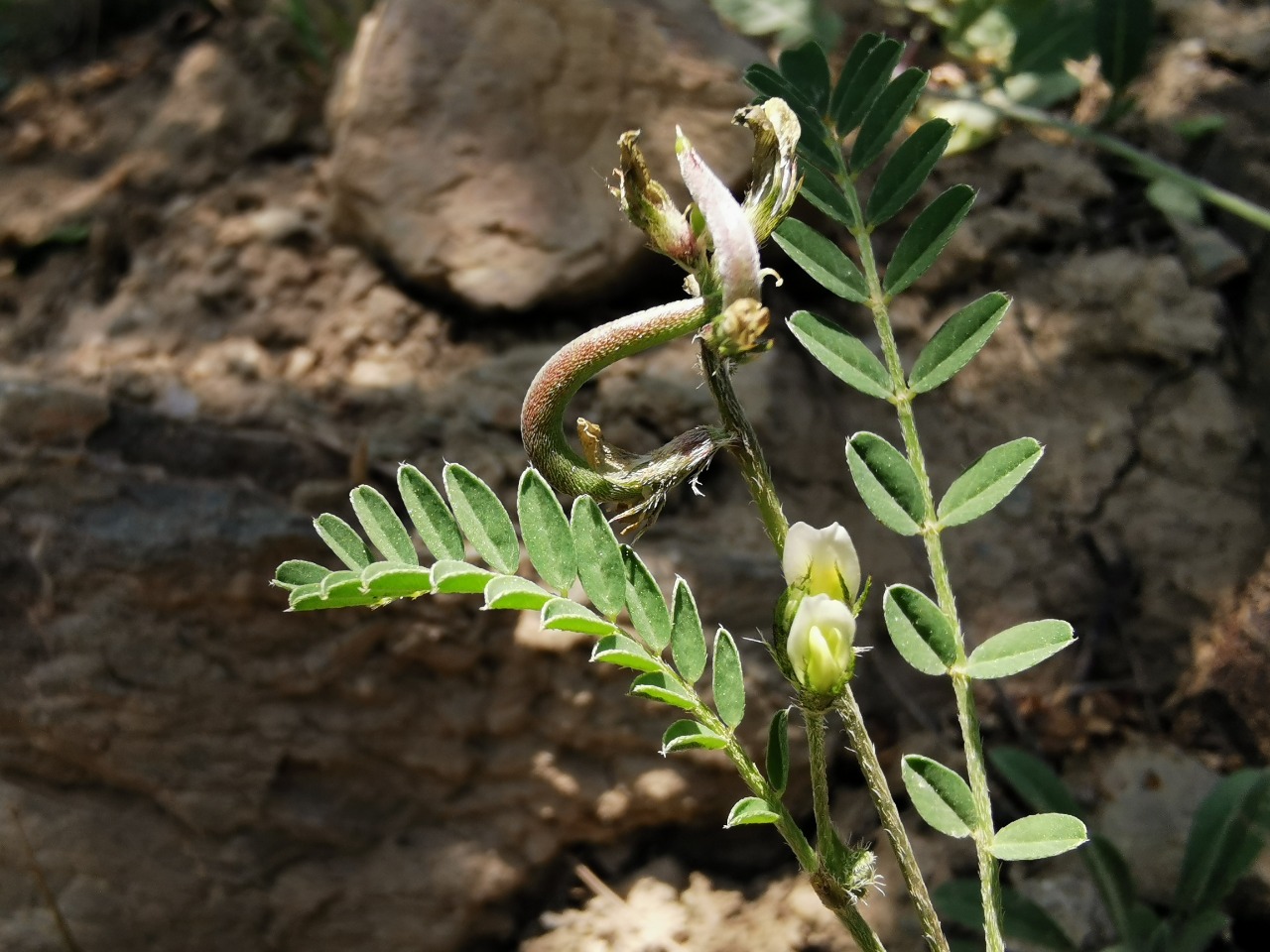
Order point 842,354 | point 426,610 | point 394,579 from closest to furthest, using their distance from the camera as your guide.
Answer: point 394,579 < point 842,354 < point 426,610

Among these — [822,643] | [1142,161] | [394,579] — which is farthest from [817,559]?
[1142,161]

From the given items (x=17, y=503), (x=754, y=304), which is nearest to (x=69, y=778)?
(x=17, y=503)

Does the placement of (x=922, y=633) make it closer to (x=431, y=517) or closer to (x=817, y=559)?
(x=817, y=559)

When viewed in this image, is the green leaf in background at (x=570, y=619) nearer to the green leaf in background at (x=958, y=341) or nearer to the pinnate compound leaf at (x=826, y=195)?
the green leaf in background at (x=958, y=341)

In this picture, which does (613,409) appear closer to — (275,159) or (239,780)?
(239,780)

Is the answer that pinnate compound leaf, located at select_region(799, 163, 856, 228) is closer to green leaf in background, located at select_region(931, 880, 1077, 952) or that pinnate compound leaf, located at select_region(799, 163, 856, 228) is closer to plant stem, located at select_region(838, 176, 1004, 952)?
plant stem, located at select_region(838, 176, 1004, 952)

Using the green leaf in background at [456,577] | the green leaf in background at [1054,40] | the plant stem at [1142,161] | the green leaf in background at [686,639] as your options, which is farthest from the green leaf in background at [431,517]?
the green leaf in background at [1054,40]

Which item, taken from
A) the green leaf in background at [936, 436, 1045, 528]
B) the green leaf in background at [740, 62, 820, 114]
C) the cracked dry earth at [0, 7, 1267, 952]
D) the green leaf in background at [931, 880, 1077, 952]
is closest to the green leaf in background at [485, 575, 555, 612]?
the green leaf in background at [936, 436, 1045, 528]
